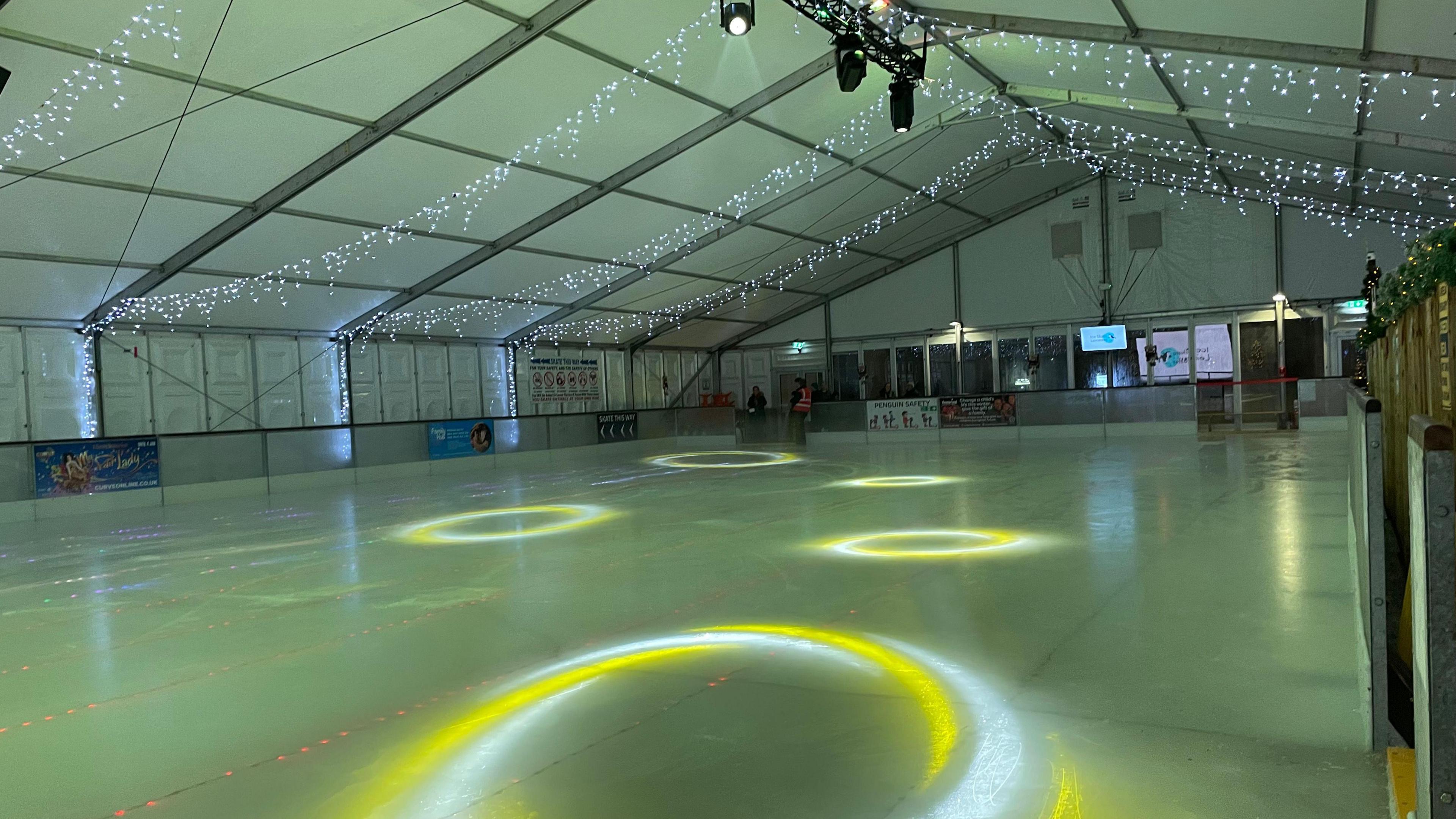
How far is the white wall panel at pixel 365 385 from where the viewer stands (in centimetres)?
1903

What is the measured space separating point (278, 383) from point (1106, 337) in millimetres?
19702

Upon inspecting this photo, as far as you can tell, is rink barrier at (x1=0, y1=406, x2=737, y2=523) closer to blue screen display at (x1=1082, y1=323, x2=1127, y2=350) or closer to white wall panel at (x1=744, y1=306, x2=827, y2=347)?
white wall panel at (x1=744, y1=306, x2=827, y2=347)

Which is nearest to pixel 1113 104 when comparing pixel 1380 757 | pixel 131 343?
pixel 1380 757

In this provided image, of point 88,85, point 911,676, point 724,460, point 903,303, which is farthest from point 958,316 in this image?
point 911,676

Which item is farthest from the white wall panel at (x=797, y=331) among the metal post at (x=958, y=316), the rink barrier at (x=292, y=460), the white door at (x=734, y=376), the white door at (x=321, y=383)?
the white door at (x=321, y=383)

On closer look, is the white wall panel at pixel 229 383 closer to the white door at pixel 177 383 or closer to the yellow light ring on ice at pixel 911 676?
the white door at pixel 177 383

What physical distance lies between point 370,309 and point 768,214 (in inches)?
319

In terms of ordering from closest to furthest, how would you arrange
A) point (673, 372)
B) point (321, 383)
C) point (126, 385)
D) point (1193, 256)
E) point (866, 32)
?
point (866, 32), point (126, 385), point (321, 383), point (1193, 256), point (673, 372)

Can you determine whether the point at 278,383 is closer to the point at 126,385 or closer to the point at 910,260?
the point at 126,385

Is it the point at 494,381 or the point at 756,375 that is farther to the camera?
the point at 756,375

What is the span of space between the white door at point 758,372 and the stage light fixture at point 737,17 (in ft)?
66.5

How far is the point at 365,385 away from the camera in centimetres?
1930

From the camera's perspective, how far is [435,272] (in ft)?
55.0

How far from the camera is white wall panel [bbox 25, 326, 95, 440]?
14328 millimetres
